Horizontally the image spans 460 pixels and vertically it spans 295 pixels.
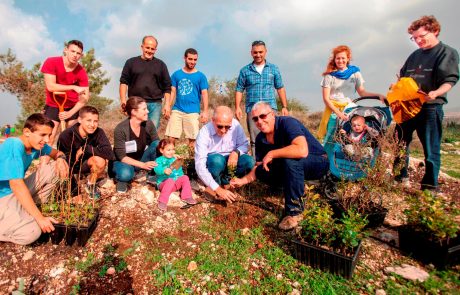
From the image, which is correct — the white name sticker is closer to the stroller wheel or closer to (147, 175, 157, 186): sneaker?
(147, 175, 157, 186): sneaker

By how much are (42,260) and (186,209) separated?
161cm

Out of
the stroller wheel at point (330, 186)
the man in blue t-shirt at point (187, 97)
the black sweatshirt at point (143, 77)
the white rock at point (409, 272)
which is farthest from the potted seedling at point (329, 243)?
the black sweatshirt at point (143, 77)

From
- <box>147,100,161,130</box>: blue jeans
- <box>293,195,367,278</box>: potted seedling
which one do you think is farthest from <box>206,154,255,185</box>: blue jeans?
<box>147,100,161,130</box>: blue jeans

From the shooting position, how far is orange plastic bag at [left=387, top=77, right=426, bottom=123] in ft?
12.5

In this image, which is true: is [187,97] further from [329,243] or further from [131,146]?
[329,243]

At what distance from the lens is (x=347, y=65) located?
4457 mm

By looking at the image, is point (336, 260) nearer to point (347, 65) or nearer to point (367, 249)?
point (367, 249)

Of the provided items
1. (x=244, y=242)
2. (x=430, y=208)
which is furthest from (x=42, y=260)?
(x=430, y=208)

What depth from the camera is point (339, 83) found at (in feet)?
14.5

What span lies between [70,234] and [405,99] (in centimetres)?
453

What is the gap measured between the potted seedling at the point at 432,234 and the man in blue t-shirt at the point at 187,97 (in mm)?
3723

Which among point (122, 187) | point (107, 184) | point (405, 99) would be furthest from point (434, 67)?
point (107, 184)

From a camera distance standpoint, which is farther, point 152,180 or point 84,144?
point 152,180

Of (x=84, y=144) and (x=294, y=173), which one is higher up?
(x=84, y=144)
